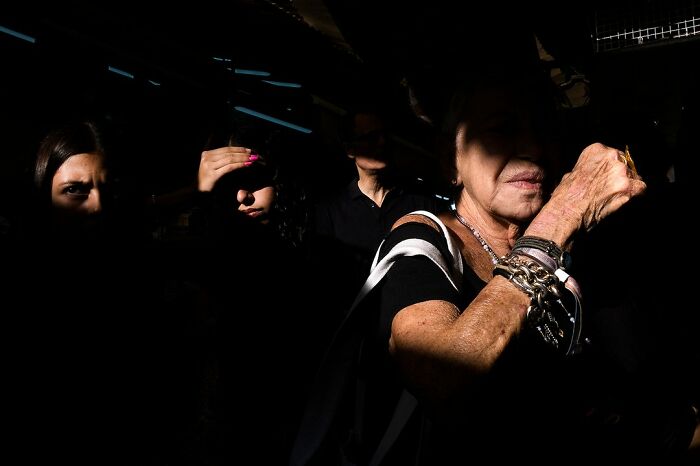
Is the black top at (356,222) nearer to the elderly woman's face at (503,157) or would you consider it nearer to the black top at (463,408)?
the elderly woman's face at (503,157)

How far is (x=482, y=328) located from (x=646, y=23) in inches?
68.6

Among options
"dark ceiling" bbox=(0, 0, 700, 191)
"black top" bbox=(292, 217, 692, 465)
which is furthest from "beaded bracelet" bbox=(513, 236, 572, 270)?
"dark ceiling" bbox=(0, 0, 700, 191)

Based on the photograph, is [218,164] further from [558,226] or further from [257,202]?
[558,226]

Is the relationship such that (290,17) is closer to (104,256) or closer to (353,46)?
(353,46)

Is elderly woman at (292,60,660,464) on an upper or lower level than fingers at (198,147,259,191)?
lower

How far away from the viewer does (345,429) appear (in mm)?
1457

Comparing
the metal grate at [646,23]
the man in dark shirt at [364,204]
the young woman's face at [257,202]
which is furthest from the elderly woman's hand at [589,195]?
the man in dark shirt at [364,204]

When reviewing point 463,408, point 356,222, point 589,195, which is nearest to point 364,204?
point 356,222

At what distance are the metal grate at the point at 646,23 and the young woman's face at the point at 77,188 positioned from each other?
221 cm

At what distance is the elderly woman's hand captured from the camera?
137cm

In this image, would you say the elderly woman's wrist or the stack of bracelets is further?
the elderly woman's wrist

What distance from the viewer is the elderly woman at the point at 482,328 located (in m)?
1.18

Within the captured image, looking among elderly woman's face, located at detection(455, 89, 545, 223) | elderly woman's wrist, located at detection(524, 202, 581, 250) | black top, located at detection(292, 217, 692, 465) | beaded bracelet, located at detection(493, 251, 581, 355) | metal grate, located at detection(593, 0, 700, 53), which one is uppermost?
metal grate, located at detection(593, 0, 700, 53)

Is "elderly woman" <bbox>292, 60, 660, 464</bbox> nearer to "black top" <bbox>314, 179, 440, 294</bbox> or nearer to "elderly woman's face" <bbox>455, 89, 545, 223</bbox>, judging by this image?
"elderly woman's face" <bbox>455, 89, 545, 223</bbox>
